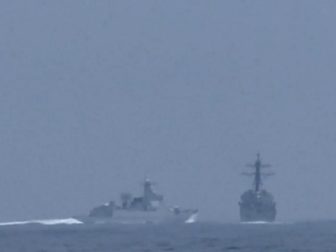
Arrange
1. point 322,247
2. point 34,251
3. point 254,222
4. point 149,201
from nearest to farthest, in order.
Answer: point 34,251 → point 322,247 → point 149,201 → point 254,222

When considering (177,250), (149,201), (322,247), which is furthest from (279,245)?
(149,201)

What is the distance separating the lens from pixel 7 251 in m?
81.9

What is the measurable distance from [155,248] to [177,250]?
130 inches

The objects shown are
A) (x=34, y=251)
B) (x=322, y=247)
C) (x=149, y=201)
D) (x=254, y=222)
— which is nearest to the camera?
(x=34, y=251)

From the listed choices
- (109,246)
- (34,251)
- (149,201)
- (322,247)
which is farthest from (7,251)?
(149,201)

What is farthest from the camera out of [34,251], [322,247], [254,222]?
[254,222]

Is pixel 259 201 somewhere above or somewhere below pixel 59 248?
above

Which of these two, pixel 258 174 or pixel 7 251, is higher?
pixel 258 174

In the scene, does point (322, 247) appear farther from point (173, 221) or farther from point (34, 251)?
point (173, 221)

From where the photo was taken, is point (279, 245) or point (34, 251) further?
point (279, 245)

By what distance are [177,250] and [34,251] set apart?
698 centimetres

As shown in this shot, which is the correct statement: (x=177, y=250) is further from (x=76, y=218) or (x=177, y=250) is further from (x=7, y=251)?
(x=76, y=218)

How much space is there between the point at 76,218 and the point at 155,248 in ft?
325

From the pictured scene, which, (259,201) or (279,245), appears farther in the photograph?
(259,201)
